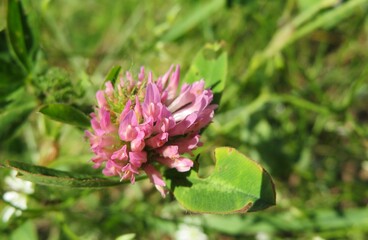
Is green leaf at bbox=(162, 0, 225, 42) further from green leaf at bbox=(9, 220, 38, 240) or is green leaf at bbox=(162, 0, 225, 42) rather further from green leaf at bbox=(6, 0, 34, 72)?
green leaf at bbox=(9, 220, 38, 240)

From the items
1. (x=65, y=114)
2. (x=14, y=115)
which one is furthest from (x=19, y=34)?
(x=65, y=114)

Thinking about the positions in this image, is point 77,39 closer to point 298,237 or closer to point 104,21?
point 104,21

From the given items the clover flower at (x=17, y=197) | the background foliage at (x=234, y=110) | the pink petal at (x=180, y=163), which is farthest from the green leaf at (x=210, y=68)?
the clover flower at (x=17, y=197)

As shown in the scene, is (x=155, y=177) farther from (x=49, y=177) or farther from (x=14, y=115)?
(x=14, y=115)

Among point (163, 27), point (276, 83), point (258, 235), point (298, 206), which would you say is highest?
point (276, 83)

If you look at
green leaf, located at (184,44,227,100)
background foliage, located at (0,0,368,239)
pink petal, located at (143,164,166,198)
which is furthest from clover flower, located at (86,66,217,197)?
background foliage, located at (0,0,368,239)

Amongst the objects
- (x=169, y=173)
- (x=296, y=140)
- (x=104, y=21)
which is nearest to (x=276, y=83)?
(x=296, y=140)

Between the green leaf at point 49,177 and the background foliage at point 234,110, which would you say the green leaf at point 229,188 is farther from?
the background foliage at point 234,110
